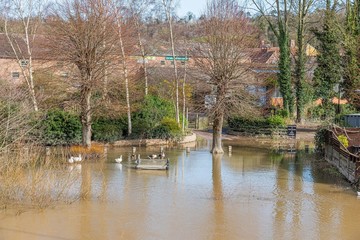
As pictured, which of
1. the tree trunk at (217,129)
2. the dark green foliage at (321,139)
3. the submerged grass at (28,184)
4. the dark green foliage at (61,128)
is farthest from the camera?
the dark green foliage at (61,128)

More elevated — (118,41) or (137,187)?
(118,41)

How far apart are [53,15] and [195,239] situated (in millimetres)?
19155

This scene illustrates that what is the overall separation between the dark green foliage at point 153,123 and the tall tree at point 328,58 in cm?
1515

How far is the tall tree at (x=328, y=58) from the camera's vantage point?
38000mm

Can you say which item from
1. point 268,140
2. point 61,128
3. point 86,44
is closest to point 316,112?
point 268,140

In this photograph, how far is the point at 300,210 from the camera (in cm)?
1480

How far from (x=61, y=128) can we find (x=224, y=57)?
10.8 metres

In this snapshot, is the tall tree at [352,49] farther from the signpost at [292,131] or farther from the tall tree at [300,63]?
the signpost at [292,131]

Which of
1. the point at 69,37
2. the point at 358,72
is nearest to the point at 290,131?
the point at 358,72

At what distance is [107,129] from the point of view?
2898 cm

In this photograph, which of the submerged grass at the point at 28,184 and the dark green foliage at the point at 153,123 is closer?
the submerged grass at the point at 28,184

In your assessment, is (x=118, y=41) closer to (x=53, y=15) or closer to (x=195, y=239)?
(x=53, y=15)

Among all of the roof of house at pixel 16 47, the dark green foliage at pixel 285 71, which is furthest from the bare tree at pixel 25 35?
the dark green foliage at pixel 285 71

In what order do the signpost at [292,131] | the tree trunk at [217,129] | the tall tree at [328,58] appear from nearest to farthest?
the tree trunk at [217,129] → the signpost at [292,131] → the tall tree at [328,58]
